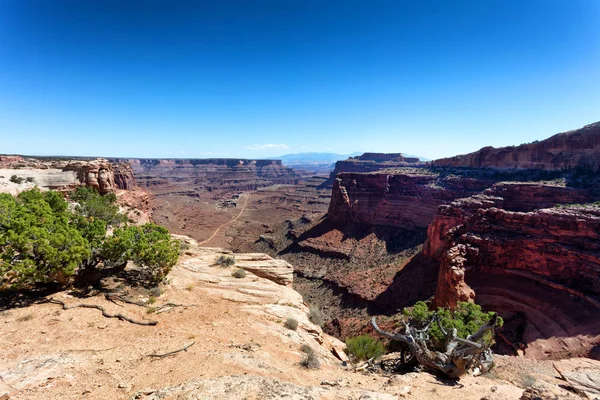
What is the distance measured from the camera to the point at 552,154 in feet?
165

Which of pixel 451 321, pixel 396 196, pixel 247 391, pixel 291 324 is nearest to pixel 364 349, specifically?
pixel 291 324

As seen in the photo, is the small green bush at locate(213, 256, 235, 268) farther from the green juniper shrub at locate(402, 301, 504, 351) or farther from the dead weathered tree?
the dead weathered tree

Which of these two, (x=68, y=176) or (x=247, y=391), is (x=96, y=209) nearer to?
(x=68, y=176)

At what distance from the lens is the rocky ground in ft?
29.8

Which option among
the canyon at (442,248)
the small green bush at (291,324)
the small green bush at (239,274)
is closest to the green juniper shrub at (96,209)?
the canyon at (442,248)

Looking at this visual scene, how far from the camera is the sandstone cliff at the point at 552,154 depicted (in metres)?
44.3

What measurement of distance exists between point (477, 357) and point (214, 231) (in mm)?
79921

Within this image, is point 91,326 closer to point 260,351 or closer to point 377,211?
point 260,351

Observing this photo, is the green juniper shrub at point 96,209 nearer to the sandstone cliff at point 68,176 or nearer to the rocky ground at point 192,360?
the sandstone cliff at point 68,176

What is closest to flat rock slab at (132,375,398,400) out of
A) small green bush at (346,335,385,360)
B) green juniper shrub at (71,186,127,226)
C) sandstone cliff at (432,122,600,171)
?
small green bush at (346,335,385,360)

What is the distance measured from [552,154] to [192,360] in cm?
6664

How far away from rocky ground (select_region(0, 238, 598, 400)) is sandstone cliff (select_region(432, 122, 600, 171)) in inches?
1704

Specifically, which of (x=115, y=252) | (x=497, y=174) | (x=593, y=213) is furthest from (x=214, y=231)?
(x=593, y=213)

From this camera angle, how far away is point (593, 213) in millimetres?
28688
